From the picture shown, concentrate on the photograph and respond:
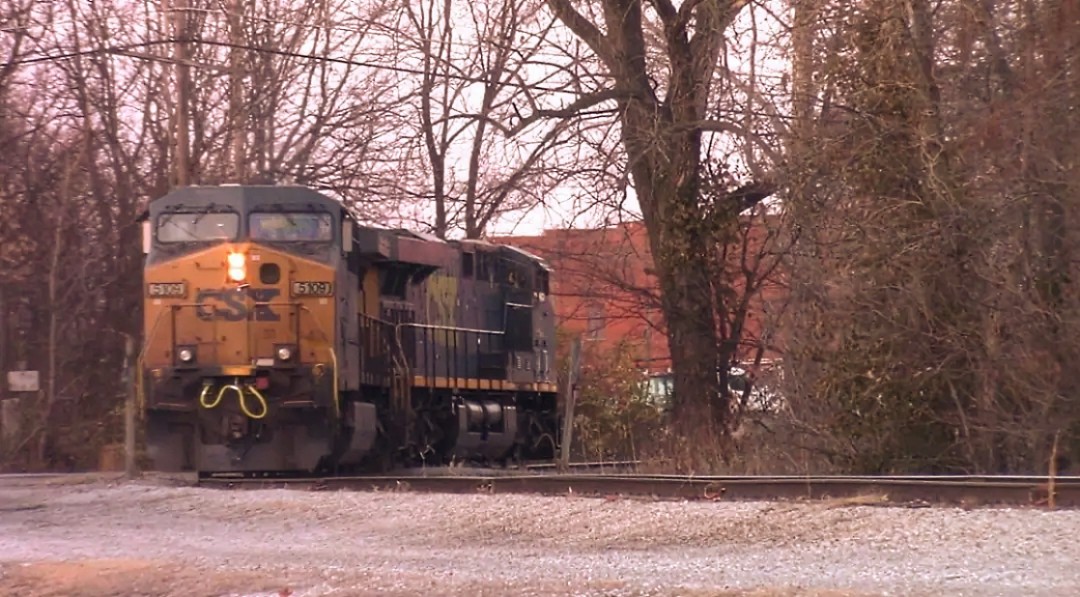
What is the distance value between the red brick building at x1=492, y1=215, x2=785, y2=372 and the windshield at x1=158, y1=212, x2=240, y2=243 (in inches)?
298

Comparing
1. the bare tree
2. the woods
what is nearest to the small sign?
the woods

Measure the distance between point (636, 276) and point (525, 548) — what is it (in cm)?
1969

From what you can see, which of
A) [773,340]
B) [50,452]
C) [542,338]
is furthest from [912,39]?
[50,452]

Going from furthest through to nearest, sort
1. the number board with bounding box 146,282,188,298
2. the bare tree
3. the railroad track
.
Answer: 1. the bare tree
2. the number board with bounding box 146,282,188,298
3. the railroad track

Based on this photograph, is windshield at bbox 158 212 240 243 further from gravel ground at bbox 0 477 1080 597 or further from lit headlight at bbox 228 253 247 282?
gravel ground at bbox 0 477 1080 597

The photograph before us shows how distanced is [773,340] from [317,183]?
12.3m

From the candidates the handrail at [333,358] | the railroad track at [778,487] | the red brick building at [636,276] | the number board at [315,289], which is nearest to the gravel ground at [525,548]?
the railroad track at [778,487]

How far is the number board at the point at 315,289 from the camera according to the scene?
54.5 feet

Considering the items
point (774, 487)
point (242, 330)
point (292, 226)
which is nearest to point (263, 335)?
point (242, 330)

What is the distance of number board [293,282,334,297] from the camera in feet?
54.5

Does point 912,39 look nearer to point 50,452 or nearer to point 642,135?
point 642,135

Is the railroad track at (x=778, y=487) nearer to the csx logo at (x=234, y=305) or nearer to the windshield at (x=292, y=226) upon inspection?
the csx logo at (x=234, y=305)

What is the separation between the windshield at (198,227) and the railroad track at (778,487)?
144 inches

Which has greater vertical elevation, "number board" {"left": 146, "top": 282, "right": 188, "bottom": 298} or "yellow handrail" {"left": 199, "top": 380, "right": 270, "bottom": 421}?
"number board" {"left": 146, "top": 282, "right": 188, "bottom": 298}
